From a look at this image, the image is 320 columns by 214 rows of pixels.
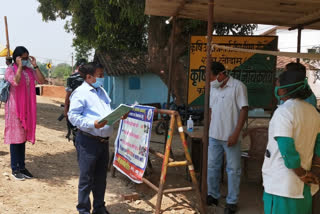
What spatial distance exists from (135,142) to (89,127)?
85 centimetres

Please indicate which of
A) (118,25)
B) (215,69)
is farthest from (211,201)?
(118,25)

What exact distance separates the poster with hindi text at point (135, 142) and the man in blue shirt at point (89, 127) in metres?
0.41

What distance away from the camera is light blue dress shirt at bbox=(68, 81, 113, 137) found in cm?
346

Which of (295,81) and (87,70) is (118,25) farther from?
(295,81)

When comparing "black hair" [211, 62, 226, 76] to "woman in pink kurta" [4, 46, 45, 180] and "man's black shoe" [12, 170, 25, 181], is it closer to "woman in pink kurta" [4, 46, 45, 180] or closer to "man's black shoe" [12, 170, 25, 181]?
"woman in pink kurta" [4, 46, 45, 180]

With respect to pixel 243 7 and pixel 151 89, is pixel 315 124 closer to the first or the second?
pixel 243 7

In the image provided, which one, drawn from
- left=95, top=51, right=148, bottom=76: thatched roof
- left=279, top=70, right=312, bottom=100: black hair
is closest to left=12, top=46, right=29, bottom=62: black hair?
left=279, top=70, right=312, bottom=100: black hair

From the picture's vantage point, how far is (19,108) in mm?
5062

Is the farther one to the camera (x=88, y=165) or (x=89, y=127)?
(x=88, y=165)

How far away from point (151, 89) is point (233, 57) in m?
13.6

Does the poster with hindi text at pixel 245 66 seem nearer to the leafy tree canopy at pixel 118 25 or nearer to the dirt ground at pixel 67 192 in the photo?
the dirt ground at pixel 67 192

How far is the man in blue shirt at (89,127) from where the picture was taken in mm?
3504

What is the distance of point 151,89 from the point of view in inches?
761

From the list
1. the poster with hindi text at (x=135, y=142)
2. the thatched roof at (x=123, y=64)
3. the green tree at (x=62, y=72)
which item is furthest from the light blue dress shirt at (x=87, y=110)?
the green tree at (x=62, y=72)
